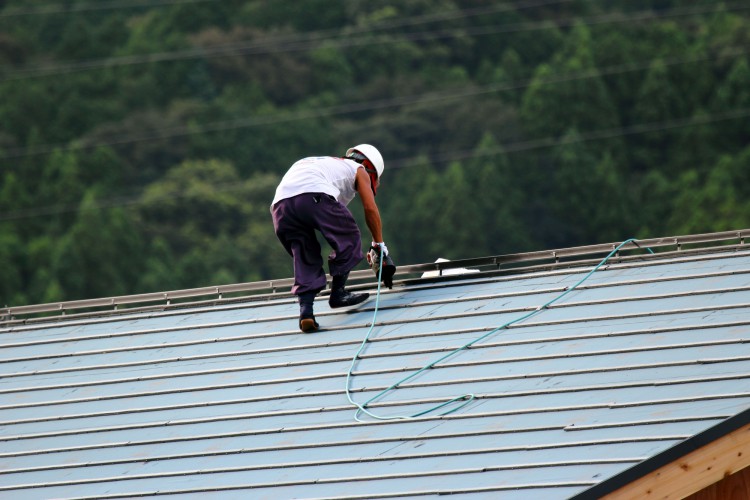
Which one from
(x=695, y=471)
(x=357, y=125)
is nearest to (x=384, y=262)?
(x=695, y=471)

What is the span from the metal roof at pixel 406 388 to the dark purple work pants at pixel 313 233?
33 centimetres

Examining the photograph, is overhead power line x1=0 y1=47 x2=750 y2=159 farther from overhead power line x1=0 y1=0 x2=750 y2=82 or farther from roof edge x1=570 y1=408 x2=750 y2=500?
roof edge x1=570 y1=408 x2=750 y2=500

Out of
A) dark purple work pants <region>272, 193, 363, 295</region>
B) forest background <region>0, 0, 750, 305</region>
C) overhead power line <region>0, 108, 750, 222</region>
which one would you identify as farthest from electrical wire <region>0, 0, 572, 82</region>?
dark purple work pants <region>272, 193, 363, 295</region>

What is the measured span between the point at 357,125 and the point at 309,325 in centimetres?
5923

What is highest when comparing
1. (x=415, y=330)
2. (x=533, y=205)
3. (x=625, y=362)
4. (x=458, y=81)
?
(x=458, y=81)

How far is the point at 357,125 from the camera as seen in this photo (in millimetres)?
67812

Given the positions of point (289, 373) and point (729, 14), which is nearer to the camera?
point (289, 373)

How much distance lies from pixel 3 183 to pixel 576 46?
28073mm

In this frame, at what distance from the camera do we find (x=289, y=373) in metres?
8.39

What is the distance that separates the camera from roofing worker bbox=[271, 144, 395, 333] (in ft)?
29.4

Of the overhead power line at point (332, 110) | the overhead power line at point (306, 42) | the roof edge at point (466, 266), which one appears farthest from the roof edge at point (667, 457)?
the overhead power line at point (306, 42)

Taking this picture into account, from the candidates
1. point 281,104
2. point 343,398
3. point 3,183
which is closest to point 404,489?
point 343,398

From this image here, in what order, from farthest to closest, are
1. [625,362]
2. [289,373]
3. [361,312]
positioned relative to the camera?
[361,312]
[289,373]
[625,362]

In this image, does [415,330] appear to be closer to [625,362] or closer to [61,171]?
[625,362]
